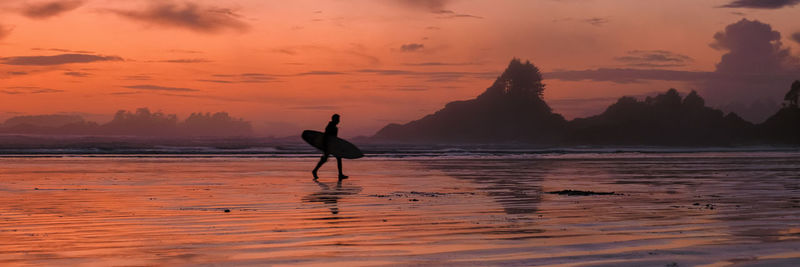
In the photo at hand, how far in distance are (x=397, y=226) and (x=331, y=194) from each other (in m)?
7.51

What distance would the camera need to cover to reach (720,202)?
16.4 m

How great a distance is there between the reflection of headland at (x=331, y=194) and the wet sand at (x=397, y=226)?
4 centimetres

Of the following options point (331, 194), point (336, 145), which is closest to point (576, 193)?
point (331, 194)

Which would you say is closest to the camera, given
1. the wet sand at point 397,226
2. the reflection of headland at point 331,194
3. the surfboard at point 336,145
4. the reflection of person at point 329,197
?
the wet sand at point 397,226

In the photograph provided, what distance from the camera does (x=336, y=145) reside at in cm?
2794

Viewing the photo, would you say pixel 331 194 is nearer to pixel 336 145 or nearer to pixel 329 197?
pixel 329 197

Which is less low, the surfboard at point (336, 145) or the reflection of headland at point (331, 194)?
the surfboard at point (336, 145)

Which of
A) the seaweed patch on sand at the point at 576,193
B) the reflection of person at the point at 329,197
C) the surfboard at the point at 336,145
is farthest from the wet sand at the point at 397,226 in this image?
the surfboard at the point at 336,145

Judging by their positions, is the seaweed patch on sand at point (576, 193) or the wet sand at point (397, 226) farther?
the seaweed patch on sand at point (576, 193)

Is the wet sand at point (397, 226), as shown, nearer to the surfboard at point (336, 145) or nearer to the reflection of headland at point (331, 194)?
the reflection of headland at point (331, 194)

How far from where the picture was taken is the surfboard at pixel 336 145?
27.7m

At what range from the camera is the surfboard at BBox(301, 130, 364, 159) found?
2769cm

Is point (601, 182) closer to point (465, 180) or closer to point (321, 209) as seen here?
point (465, 180)

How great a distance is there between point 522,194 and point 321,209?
5.67m
